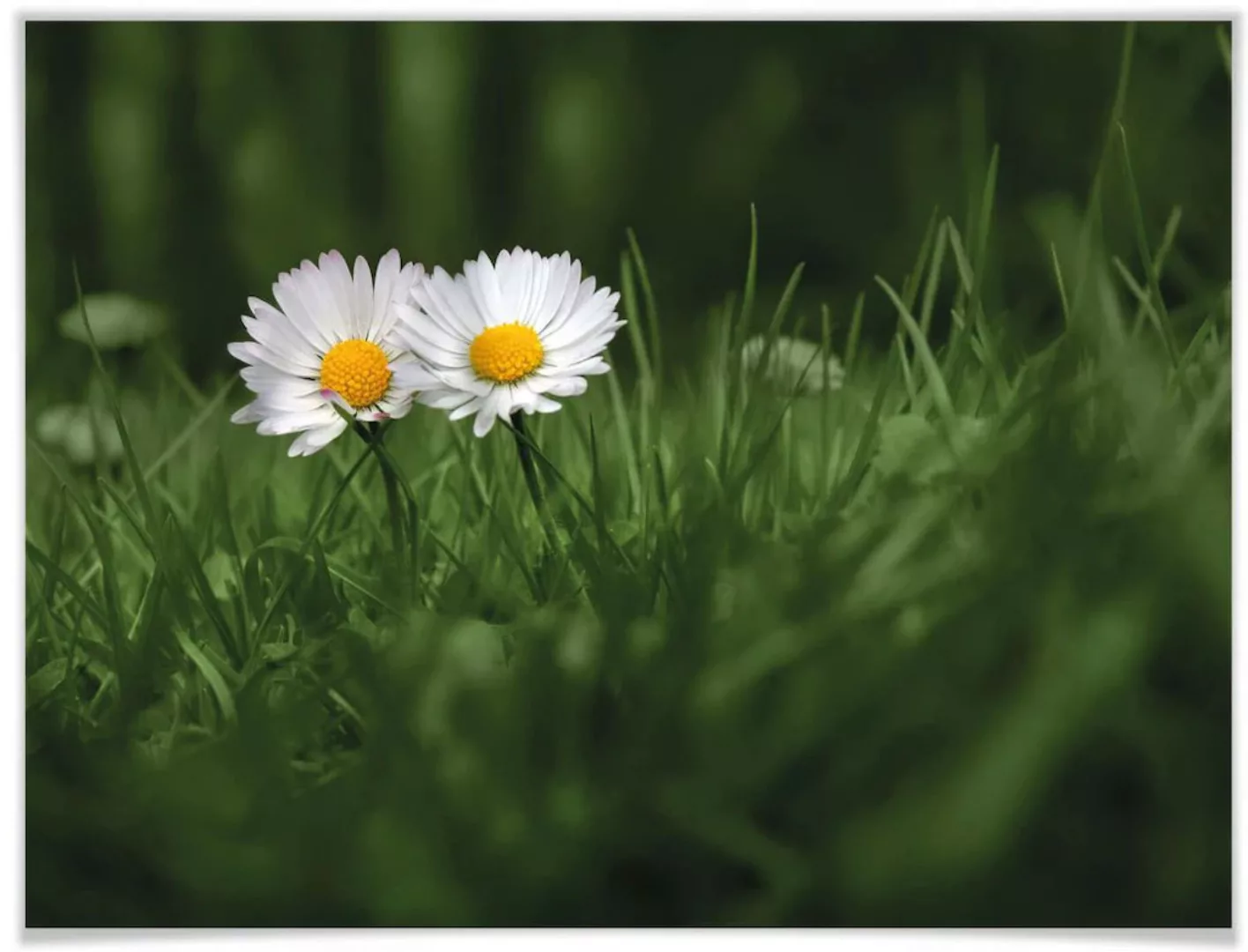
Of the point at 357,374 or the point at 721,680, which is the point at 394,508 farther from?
the point at 721,680

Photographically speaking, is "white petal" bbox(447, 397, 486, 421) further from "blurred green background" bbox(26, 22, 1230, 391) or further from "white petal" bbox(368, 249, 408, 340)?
"blurred green background" bbox(26, 22, 1230, 391)

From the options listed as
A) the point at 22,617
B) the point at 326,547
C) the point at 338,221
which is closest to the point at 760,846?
the point at 326,547

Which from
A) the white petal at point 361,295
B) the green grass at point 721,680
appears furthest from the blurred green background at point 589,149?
the white petal at point 361,295

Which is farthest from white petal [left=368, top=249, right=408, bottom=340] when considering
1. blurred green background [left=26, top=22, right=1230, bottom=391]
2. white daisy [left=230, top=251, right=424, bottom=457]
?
blurred green background [left=26, top=22, right=1230, bottom=391]

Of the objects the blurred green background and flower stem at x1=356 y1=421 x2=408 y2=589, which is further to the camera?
the blurred green background

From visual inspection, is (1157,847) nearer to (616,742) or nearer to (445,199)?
(616,742)

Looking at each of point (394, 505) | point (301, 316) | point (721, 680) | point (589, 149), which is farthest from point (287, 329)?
point (589, 149)
